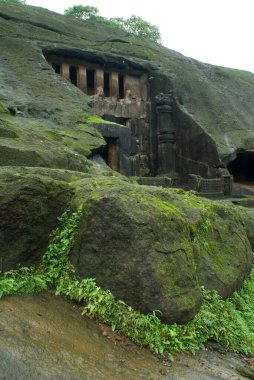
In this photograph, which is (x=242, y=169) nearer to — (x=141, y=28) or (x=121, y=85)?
(x=121, y=85)

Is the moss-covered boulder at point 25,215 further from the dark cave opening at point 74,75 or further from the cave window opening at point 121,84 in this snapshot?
the cave window opening at point 121,84

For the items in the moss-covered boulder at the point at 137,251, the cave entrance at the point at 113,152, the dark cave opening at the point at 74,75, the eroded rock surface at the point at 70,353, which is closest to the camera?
the eroded rock surface at the point at 70,353

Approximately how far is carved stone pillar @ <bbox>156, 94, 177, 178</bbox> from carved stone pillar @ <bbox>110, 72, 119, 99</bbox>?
1.48m

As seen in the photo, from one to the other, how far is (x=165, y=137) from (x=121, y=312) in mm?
11394

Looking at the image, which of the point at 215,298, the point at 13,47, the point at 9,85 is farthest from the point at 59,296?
the point at 13,47

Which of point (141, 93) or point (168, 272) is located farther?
point (141, 93)

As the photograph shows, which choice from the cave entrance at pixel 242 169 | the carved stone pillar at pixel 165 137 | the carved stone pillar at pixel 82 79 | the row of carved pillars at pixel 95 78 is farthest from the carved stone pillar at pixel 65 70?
the cave entrance at pixel 242 169

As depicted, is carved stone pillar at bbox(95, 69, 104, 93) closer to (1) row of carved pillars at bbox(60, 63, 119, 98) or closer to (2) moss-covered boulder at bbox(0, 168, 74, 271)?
(1) row of carved pillars at bbox(60, 63, 119, 98)

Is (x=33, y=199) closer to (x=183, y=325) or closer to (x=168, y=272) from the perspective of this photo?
(x=168, y=272)

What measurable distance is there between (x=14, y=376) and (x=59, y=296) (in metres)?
1.04

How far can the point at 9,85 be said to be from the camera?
9562 millimetres

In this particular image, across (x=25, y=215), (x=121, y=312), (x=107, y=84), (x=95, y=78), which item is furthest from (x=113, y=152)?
(x=121, y=312)

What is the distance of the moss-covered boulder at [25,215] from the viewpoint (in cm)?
Result: 301

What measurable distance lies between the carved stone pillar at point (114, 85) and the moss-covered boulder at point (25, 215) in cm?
1094
